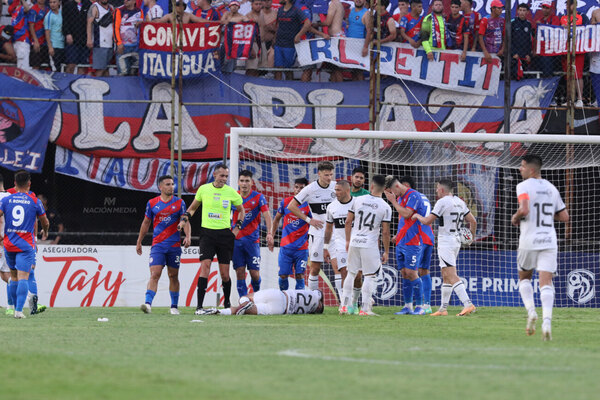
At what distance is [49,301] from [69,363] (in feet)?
40.4

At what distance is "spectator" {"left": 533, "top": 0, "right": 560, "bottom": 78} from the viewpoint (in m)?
22.0

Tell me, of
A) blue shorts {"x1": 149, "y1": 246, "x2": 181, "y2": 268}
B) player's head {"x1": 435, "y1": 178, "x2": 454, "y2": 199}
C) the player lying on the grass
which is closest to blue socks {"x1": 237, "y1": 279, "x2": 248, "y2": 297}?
blue shorts {"x1": 149, "y1": 246, "x2": 181, "y2": 268}

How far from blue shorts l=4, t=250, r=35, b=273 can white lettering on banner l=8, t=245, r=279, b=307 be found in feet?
16.2

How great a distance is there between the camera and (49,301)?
19828 mm

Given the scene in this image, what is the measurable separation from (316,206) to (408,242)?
1.65 m

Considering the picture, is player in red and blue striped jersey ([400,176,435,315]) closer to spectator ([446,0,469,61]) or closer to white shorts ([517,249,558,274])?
white shorts ([517,249,558,274])

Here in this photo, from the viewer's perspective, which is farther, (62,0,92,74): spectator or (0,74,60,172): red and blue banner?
(62,0,92,74): spectator

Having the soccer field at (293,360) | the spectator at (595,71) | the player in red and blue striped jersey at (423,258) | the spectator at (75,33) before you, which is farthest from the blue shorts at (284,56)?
the soccer field at (293,360)

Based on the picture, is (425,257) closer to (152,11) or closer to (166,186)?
(166,186)

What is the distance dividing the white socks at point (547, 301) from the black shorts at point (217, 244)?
5.98 metres

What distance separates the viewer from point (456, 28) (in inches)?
863

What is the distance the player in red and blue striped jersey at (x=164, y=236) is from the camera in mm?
16000

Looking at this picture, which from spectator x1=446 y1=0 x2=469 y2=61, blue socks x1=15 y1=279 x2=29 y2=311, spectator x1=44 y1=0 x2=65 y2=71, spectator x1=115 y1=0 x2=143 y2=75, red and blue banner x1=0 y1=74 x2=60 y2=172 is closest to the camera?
blue socks x1=15 y1=279 x2=29 y2=311

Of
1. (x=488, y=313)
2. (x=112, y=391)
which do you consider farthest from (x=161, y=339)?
(x=488, y=313)
